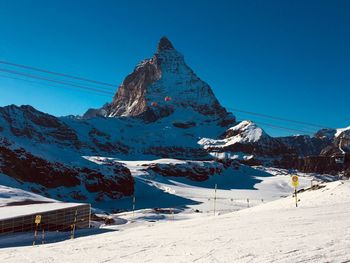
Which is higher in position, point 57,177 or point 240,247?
point 240,247

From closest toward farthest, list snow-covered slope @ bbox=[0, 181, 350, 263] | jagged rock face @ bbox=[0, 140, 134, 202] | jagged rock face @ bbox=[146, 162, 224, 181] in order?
snow-covered slope @ bbox=[0, 181, 350, 263] → jagged rock face @ bbox=[0, 140, 134, 202] → jagged rock face @ bbox=[146, 162, 224, 181]

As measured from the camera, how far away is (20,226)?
2936 cm

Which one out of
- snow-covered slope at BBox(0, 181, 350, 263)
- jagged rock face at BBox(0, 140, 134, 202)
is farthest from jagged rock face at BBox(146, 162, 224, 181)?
snow-covered slope at BBox(0, 181, 350, 263)

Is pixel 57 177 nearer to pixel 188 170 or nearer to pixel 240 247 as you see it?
pixel 188 170

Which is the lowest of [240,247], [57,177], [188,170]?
[57,177]

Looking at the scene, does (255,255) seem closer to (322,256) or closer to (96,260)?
(322,256)

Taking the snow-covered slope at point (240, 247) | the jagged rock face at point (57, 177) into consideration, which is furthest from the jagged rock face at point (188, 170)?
the snow-covered slope at point (240, 247)

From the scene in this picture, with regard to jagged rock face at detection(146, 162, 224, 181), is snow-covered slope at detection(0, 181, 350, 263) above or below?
below

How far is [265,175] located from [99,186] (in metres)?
97.8

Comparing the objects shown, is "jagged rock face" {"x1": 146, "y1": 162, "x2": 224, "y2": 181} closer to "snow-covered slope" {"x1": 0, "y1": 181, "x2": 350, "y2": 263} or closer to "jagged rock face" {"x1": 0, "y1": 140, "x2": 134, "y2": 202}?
"jagged rock face" {"x1": 0, "y1": 140, "x2": 134, "y2": 202}

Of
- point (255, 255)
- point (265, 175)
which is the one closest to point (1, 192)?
point (255, 255)

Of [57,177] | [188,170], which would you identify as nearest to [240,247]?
[57,177]

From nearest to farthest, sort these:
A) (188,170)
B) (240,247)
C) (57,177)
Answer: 1. (240,247)
2. (57,177)
3. (188,170)

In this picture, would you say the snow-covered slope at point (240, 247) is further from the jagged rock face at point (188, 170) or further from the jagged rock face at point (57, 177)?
the jagged rock face at point (188, 170)
